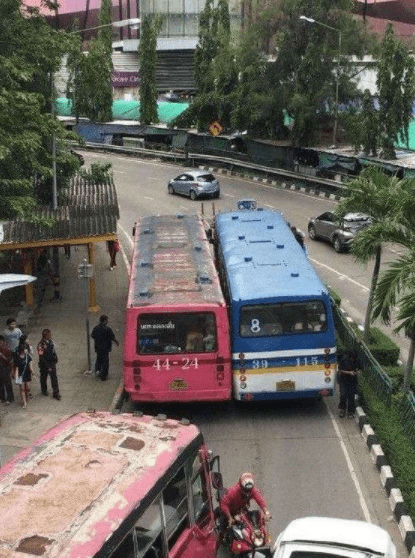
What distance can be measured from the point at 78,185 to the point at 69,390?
1162 centimetres

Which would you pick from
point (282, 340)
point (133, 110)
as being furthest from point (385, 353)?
point (133, 110)

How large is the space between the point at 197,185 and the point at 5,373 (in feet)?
88.1

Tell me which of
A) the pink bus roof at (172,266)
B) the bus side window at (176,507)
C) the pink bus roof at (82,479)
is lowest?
the pink bus roof at (172,266)

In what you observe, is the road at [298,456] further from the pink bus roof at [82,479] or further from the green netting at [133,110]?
the green netting at [133,110]

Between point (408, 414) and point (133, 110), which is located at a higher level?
point (408, 414)

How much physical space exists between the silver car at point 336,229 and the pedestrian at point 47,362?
16.2 m

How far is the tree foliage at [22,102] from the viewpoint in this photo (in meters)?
18.8

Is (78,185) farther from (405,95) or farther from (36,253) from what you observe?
(405,95)

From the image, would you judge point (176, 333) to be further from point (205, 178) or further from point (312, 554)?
point (205, 178)

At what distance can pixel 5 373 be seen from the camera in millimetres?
18484

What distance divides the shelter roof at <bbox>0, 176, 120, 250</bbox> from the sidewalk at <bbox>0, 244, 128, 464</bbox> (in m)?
2.18

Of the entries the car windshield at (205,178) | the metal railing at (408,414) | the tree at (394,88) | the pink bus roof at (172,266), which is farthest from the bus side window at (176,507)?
the tree at (394,88)

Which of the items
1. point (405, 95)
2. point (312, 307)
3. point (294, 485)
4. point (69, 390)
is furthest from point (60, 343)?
point (405, 95)

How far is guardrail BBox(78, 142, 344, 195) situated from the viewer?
4631cm
